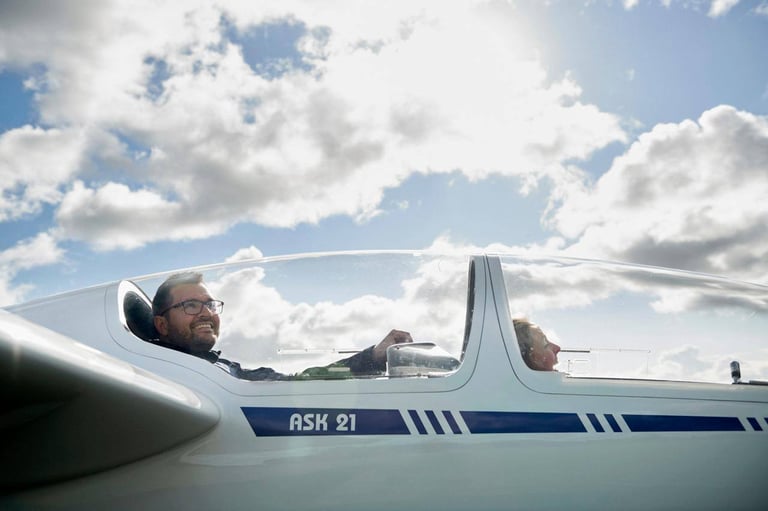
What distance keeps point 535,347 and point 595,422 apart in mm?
481

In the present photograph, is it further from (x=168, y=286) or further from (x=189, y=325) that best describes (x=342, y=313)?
(x=168, y=286)

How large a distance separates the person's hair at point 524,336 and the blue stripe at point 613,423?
0.45 metres

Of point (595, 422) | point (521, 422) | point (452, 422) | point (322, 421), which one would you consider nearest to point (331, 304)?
point (322, 421)

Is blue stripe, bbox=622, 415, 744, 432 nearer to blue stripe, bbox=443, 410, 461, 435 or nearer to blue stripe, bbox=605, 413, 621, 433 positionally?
blue stripe, bbox=605, 413, 621, 433

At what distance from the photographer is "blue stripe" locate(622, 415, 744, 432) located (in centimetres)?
319

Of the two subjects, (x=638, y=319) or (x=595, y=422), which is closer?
(x=595, y=422)

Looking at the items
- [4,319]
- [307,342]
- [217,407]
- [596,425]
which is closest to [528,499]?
[596,425]

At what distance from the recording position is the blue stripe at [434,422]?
3.09 metres

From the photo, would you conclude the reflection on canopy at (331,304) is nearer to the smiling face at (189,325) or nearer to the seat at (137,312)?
the smiling face at (189,325)

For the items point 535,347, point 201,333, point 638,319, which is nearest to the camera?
point 535,347

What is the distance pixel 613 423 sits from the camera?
319 centimetres

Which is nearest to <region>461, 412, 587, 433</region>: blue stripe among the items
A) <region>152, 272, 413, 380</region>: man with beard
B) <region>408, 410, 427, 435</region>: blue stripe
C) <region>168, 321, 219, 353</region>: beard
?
<region>408, 410, 427, 435</region>: blue stripe

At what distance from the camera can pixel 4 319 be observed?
2.36 metres

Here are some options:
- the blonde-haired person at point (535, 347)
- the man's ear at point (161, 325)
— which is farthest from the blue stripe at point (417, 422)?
the man's ear at point (161, 325)
